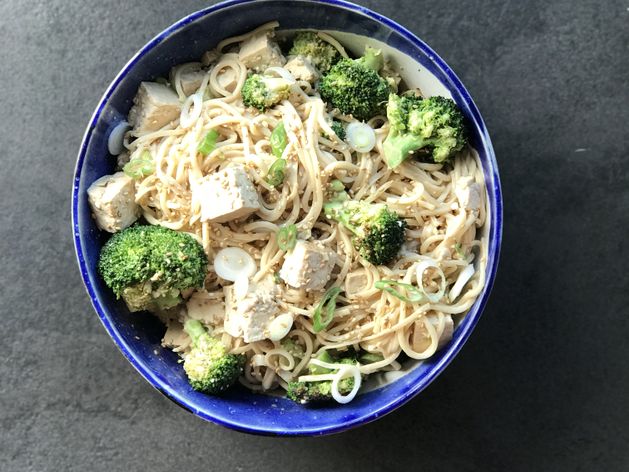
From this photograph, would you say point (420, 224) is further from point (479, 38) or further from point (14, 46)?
point (14, 46)

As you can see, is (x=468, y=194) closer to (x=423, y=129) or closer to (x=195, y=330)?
(x=423, y=129)

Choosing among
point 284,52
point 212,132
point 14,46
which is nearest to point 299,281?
point 212,132

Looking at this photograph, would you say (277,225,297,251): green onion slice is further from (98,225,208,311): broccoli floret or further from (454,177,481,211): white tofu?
(454,177,481,211): white tofu

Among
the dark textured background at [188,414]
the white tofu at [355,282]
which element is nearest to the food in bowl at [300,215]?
the white tofu at [355,282]

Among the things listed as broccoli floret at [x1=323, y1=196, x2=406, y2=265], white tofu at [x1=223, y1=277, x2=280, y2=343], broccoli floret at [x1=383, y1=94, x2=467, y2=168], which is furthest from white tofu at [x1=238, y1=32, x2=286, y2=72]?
white tofu at [x1=223, y1=277, x2=280, y2=343]

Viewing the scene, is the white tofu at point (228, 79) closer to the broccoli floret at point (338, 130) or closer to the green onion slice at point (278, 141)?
the green onion slice at point (278, 141)
